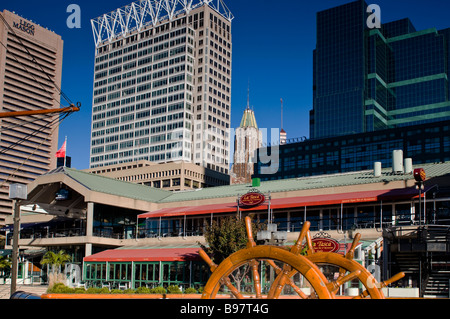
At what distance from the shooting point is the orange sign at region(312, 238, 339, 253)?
4094 cm

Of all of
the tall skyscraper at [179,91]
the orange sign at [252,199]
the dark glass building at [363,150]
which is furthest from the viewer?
the tall skyscraper at [179,91]

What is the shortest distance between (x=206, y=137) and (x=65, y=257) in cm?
13120

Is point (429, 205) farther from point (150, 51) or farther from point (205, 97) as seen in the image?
point (150, 51)

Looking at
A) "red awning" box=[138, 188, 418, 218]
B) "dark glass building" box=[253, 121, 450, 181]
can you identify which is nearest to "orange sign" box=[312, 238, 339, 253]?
"red awning" box=[138, 188, 418, 218]

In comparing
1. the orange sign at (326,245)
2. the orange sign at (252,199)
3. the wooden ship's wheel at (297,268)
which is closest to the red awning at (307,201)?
the orange sign at (252,199)

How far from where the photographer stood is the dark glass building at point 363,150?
16225 cm

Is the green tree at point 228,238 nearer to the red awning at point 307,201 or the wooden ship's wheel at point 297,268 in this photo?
the red awning at point 307,201

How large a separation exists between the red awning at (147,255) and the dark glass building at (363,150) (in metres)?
120

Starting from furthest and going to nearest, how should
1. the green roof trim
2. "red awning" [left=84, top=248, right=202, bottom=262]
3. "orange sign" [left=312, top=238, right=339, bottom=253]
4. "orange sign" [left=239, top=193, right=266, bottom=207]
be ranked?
1. the green roof trim
2. "orange sign" [left=239, top=193, right=266, bottom=207]
3. "red awning" [left=84, top=248, right=202, bottom=262]
4. "orange sign" [left=312, top=238, right=339, bottom=253]

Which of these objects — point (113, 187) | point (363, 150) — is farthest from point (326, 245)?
point (363, 150)

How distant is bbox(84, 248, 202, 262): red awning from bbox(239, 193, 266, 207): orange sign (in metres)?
6.45

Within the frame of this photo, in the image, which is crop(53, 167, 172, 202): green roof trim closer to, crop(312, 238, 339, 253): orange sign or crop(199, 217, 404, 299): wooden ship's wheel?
crop(312, 238, 339, 253): orange sign

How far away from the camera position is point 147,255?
180 feet

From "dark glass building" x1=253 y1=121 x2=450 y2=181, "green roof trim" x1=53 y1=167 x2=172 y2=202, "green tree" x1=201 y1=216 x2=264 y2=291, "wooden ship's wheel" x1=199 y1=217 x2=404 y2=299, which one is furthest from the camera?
"dark glass building" x1=253 y1=121 x2=450 y2=181
